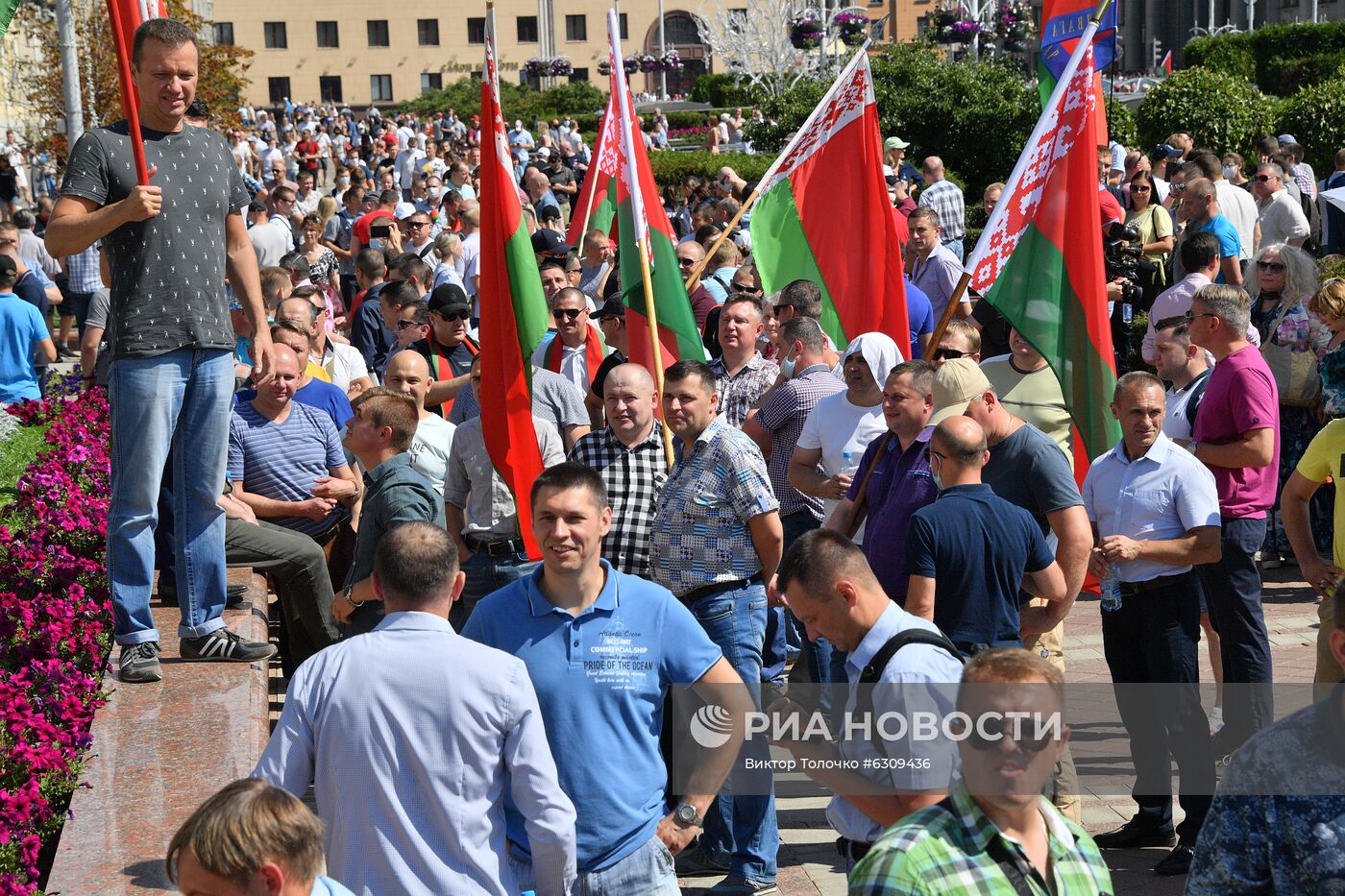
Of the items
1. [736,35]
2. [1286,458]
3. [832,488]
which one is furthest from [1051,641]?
[736,35]

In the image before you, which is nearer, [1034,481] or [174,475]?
[174,475]

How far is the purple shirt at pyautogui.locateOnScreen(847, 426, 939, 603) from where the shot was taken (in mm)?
5953

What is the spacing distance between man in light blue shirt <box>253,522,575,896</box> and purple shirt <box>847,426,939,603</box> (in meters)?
2.30

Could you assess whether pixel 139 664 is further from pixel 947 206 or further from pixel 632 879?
pixel 947 206

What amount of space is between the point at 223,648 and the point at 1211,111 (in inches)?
Result: 675

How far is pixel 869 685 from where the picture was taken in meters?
4.12

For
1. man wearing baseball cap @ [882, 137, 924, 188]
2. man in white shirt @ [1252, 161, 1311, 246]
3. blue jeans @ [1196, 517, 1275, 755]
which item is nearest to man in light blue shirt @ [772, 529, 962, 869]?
blue jeans @ [1196, 517, 1275, 755]

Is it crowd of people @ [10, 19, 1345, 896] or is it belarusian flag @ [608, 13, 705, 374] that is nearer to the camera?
crowd of people @ [10, 19, 1345, 896]

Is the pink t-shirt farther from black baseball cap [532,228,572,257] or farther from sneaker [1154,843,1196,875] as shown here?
black baseball cap [532,228,572,257]

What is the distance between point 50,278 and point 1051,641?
1722cm

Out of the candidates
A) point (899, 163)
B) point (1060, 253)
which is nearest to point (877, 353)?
point (1060, 253)

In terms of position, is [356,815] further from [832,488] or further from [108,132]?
[832,488]

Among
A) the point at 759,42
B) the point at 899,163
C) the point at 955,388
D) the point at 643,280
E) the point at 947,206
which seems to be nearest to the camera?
the point at 955,388

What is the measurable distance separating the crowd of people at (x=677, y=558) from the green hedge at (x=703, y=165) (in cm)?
1612
